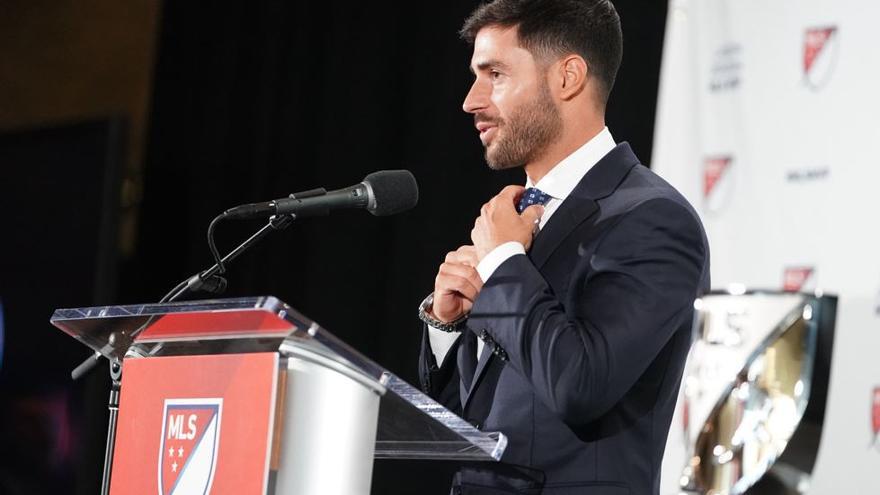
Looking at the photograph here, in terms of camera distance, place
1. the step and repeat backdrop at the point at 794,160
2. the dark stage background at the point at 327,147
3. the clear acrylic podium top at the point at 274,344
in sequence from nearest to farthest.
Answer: the clear acrylic podium top at the point at 274,344
the step and repeat backdrop at the point at 794,160
the dark stage background at the point at 327,147

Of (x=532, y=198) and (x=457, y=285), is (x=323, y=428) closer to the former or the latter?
(x=457, y=285)

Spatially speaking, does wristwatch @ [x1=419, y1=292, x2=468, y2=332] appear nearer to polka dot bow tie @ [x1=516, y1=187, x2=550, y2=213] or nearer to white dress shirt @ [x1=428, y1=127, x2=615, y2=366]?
white dress shirt @ [x1=428, y1=127, x2=615, y2=366]

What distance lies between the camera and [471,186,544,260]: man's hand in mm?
2053

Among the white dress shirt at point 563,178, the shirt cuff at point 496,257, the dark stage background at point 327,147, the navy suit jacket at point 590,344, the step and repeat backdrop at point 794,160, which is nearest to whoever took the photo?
the navy suit jacket at point 590,344

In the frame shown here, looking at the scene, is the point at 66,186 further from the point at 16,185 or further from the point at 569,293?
Answer: the point at 569,293

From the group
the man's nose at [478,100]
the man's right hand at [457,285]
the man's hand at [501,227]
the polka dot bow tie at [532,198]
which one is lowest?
the man's right hand at [457,285]

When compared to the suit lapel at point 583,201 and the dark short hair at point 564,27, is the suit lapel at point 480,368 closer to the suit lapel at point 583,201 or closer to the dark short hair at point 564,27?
the suit lapel at point 583,201

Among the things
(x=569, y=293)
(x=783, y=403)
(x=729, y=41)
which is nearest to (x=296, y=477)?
(x=569, y=293)

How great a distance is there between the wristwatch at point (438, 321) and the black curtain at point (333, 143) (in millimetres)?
1811

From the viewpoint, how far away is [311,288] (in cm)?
489

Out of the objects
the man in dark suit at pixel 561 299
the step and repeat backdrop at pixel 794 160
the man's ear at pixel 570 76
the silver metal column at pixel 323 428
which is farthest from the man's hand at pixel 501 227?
the step and repeat backdrop at pixel 794 160

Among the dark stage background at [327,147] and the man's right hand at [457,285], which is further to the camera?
the dark stage background at [327,147]

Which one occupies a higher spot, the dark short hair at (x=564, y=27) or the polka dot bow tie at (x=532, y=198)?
the dark short hair at (x=564, y=27)

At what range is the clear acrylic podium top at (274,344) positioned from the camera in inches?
61.1
